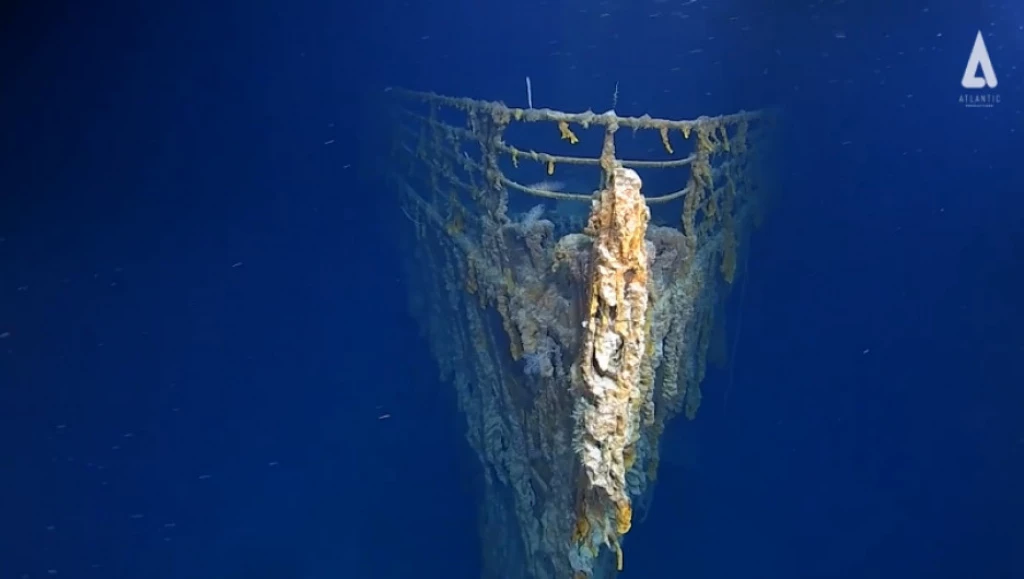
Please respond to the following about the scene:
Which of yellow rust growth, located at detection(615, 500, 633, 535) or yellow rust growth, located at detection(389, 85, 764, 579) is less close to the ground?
yellow rust growth, located at detection(389, 85, 764, 579)

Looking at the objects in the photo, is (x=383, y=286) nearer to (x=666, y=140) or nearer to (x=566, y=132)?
(x=566, y=132)

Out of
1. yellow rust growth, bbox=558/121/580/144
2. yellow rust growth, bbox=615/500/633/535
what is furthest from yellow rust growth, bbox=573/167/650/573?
yellow rust growth, bbox=558/121/580/144

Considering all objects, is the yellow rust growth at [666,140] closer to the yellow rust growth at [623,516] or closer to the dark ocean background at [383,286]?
the dark ocean background at [383,286]

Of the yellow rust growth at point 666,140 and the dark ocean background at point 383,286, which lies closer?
the dark ocean background at point 383,286

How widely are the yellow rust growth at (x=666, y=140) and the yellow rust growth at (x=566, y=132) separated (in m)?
0.21

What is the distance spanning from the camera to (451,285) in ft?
6.42

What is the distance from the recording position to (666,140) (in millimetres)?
1892

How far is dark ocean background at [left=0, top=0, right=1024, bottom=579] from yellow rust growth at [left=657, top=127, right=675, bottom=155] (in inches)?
2.0

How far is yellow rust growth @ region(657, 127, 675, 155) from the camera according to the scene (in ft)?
6.18

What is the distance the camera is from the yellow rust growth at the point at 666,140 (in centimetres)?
188

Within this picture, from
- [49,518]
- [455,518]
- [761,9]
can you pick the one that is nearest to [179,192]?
[49,518]

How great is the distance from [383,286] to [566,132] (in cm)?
56

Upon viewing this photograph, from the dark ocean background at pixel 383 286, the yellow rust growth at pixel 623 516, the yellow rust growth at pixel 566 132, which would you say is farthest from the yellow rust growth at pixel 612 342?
the dark ocean background at pixel 383 286

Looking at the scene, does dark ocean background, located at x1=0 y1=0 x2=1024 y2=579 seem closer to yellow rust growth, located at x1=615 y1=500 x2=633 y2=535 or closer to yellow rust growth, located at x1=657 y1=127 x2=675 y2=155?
yellow rust growth, located at x1=657 y1=127 x2=675 y2=155
